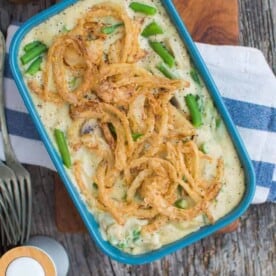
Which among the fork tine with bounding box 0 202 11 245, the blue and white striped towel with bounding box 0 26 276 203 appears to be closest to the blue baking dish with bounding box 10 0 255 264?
the blue and white striped towel with bounding box 0 26 276 203

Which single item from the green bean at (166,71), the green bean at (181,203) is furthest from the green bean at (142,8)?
the green bean at (181,203)

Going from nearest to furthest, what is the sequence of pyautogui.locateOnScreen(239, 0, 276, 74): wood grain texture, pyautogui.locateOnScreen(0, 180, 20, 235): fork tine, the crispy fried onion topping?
1. the crispy fried onion topping
2. pyautogui.locateOnScreen(0, 180, 20, 235): fork tine
3. pyautogui.locateOnScreen(239, 0, 276, 74): wood grain texture

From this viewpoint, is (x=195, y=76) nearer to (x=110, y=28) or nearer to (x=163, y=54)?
(x=163, y=54)

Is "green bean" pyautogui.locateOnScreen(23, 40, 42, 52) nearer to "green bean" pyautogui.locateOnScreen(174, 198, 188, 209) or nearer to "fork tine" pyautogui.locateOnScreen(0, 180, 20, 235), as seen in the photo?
"fork tine" pyautogui.locateOnScreen(0, 180, 20, 235)

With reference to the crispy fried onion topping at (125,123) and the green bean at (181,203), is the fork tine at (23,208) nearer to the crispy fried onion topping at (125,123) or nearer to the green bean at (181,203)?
the crispy fried onion topping at (125,123)

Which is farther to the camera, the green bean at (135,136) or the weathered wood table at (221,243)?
the weathered wood table at (221,243)

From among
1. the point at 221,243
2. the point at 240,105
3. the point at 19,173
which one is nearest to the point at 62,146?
the point at 19,173

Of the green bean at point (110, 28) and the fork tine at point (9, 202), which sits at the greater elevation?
the green bean at point (110, 28)
